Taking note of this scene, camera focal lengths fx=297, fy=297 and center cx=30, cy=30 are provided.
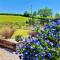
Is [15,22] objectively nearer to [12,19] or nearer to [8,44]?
[12,19]

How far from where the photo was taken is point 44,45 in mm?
4969

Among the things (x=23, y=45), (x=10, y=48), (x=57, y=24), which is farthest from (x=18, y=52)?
(x=10, y=48)

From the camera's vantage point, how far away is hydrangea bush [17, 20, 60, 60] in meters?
4.89

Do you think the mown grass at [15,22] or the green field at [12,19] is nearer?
the mown grass at [15,22]

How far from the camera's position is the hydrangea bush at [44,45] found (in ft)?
16.0

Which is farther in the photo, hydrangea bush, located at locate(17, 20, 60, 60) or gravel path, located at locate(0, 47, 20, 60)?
gravel path, located at locate(0, 47, 20, 60)

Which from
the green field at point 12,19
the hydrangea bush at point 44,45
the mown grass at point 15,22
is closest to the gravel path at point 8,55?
the mown grass at point 15,22

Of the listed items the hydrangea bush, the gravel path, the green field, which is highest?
the hydrangea bush

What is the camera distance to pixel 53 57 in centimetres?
491

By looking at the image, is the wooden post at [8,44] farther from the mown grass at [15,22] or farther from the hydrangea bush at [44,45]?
the hydrangea bush at [44,45]

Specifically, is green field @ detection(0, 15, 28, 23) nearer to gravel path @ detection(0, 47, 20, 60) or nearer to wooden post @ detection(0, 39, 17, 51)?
wooden post @ detection(0, 39, 17, 51)

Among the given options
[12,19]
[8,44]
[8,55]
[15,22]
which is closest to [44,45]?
[8,55]

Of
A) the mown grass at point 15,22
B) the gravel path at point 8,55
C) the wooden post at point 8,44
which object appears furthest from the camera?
the mown grass at point 15,22

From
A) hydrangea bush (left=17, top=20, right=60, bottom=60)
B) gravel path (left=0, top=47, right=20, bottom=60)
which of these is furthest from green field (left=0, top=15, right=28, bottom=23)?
hydrangea bush (left=17, top=20, right=60, bottom=60)
